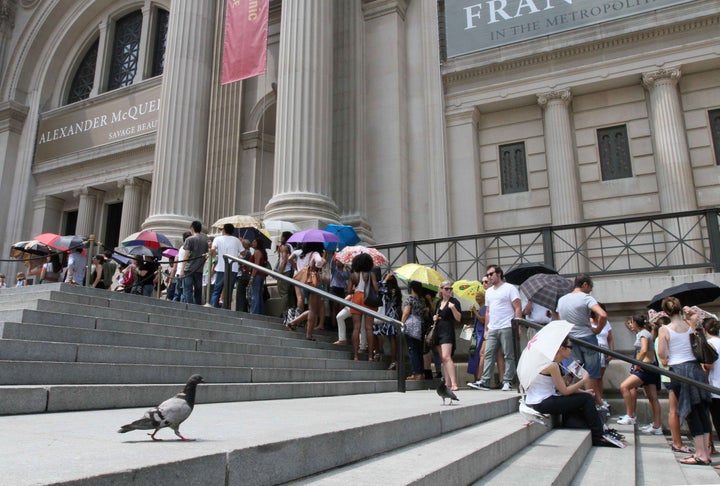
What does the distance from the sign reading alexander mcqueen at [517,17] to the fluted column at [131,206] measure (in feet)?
44.3

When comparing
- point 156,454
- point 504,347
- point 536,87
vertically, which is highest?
point 536,87

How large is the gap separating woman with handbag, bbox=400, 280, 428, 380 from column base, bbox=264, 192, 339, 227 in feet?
15.0

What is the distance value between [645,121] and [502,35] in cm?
448

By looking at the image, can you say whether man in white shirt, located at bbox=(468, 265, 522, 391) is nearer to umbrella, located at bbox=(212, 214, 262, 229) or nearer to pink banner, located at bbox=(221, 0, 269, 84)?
umbrella, located at bbox=(212, 214, 262, 229)

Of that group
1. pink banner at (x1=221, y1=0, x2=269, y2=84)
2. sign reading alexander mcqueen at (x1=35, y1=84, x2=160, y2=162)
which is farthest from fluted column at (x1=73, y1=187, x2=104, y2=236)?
pink banner at (x1=221, y1=0, x2=269, y2=84)

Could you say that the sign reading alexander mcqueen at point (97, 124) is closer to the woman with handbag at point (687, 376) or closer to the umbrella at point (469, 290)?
the umbrella at point (469, 290)

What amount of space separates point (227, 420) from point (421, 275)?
6073 mm

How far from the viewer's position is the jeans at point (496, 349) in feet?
25.6

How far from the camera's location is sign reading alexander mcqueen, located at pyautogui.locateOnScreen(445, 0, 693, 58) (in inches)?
570

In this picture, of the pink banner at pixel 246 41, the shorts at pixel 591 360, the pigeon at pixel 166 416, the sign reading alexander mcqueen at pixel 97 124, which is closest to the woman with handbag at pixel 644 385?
the shorts at pixel 591 360

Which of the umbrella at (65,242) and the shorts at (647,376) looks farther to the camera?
the umbrella at (65,242)

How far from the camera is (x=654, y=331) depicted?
7270 mm

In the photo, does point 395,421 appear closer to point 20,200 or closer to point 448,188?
point 448,188

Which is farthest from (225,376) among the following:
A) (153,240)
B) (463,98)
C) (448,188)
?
(463,98)
